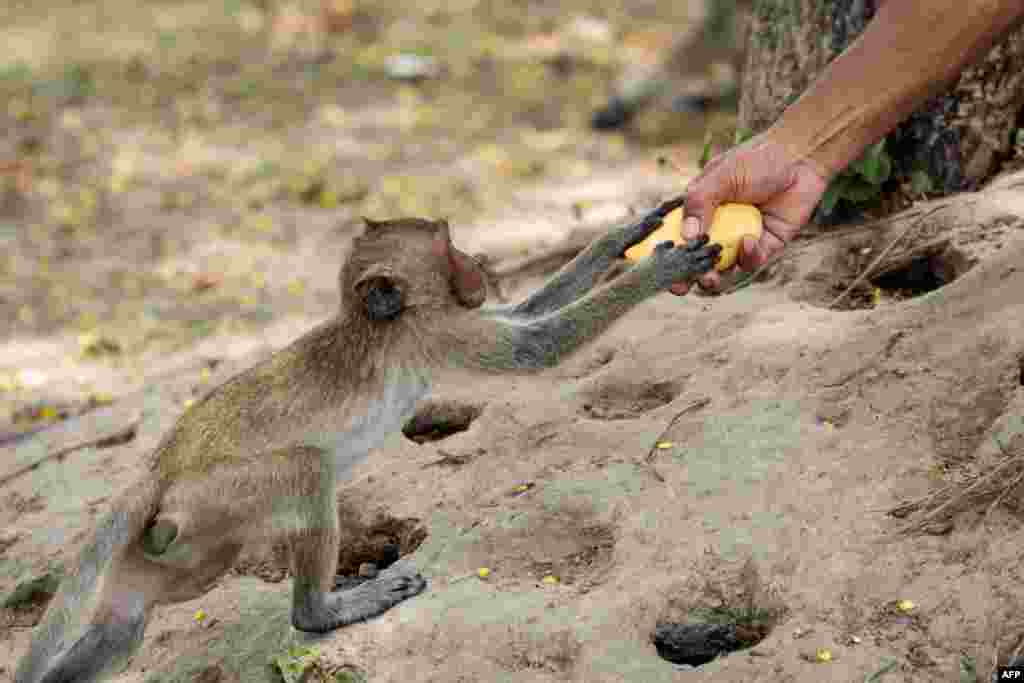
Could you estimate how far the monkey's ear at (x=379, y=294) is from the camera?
4.31 metres

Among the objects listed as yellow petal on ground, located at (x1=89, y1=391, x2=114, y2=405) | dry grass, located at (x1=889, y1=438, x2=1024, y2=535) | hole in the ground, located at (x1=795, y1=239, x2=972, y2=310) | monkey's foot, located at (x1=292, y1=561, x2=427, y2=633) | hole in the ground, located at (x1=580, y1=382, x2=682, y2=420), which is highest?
hole in the ground, located at (x1=795, y1=239, x2=972, y2=310)

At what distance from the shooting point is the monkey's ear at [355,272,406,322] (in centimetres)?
431

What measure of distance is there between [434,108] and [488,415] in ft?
22.6

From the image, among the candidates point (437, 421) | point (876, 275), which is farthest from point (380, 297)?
point (876, 275)

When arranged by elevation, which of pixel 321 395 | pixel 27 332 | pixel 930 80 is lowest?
pixel 27 332

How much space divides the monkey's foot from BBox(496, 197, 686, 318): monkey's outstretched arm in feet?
3.57

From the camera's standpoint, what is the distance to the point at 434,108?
1154 cm

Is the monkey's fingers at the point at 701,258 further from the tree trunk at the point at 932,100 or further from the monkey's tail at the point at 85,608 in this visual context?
the monkey's tail at the point at 85,608

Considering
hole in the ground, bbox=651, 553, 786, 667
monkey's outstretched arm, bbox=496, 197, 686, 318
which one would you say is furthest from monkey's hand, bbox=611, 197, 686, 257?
hole in the ground, bbox=651, 553, 786, 667

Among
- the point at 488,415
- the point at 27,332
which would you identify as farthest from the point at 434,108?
A: the point at 488,415

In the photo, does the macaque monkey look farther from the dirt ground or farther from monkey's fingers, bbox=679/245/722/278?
the dirt ground

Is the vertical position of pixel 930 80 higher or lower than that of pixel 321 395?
higher

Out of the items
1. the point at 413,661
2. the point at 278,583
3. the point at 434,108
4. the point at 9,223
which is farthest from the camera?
the point at 434,108

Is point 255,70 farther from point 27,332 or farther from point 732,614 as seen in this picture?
→ point 732,614
